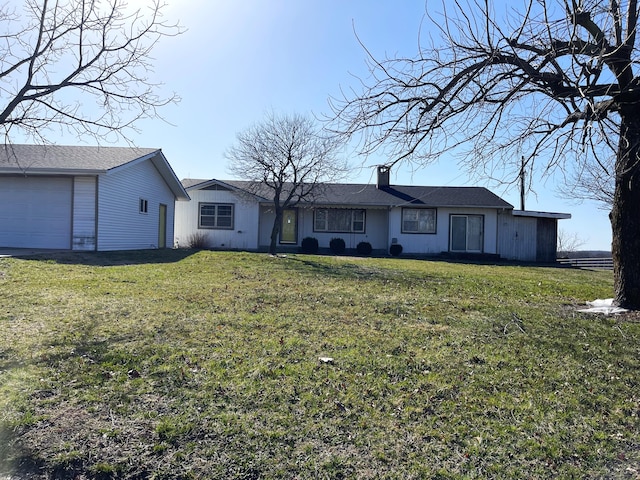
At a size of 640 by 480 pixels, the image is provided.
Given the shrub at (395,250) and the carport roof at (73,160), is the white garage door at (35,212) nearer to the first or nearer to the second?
the carport roof at (73,160)

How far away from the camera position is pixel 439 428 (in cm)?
322

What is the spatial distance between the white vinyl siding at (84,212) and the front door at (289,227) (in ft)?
33.4

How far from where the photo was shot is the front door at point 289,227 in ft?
76.7

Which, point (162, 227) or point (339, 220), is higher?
point (339, 220)

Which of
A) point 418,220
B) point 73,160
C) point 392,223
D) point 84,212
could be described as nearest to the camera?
point 84,212

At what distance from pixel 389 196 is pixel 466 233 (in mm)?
4337

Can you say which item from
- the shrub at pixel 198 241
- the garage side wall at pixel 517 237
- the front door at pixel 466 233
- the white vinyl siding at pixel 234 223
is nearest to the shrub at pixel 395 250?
the front door at pixel 466 233

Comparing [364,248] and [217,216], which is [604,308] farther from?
[217,216]

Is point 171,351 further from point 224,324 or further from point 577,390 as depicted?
point 577,390

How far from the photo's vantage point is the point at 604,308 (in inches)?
302

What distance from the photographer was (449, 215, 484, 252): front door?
2262 cm

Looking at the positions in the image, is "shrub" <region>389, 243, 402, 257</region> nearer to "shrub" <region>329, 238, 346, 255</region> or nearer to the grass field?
"shrub" <region>329, 238, 346, 255</region>

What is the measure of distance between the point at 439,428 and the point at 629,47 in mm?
5486

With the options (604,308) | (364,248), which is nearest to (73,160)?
(364,248)
